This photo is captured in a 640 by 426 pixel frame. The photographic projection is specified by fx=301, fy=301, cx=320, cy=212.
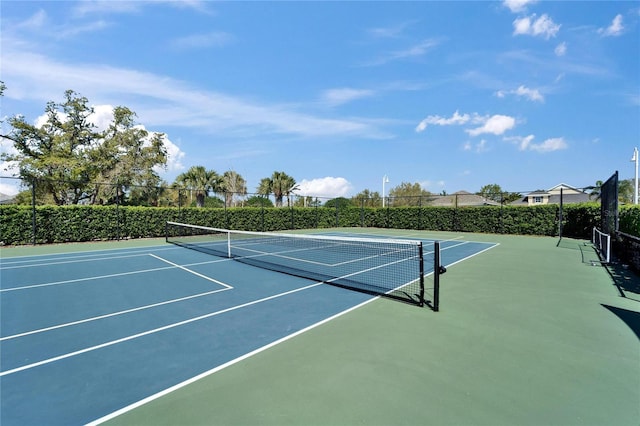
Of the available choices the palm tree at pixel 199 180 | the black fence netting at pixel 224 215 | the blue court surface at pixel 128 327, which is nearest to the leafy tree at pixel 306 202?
the black fence netting at pixel 224 215

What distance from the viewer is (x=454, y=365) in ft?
10.6

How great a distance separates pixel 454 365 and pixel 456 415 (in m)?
0.86

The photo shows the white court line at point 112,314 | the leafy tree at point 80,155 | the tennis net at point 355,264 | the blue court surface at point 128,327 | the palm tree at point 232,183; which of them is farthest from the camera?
the palm tree at point 232,183

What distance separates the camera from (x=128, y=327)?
4.42 metres

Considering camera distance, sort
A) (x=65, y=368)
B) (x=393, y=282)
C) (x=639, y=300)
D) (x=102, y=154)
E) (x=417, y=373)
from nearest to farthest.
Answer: (x=417, y=373), (x=65, y=368), (x=639, y=300), (x=393, y=282), (x=102, y=154)

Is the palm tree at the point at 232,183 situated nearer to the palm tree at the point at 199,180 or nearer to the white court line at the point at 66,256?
the palm tree at the point at 199,180

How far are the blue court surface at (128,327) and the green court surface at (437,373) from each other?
0.39 metres

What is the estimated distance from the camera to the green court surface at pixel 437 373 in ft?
8.10

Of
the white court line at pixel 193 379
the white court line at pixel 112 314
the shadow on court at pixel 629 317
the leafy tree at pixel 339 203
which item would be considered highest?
the leafy tree at pixel 339 203

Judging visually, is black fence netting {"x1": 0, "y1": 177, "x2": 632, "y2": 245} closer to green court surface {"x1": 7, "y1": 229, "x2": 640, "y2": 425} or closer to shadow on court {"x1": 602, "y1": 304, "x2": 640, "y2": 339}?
shadow on court {"x1": 602, "y1": 304, "x2": 640, "y2": 339}

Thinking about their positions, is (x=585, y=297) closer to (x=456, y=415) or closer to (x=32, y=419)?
(x=456, y=415)

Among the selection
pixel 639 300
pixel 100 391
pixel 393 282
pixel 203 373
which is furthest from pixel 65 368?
pixel 639 300

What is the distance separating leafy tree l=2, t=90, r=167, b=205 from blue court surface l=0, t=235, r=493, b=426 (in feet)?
56.8

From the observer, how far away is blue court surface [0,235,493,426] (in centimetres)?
284
